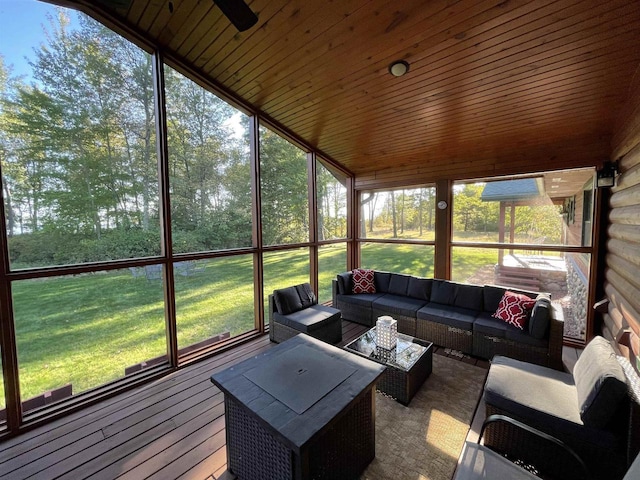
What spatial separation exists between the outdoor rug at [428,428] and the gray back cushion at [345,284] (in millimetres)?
2011

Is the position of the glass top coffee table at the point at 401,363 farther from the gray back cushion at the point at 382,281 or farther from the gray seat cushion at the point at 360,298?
the gray back cushion at the point at 382,281

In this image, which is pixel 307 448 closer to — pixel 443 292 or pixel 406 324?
pixel 406 324

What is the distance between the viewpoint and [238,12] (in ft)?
6.06

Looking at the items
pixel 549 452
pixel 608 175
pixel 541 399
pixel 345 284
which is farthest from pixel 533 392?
pixel 345 284

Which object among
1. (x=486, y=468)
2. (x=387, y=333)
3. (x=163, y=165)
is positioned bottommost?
(x=486, y=468)

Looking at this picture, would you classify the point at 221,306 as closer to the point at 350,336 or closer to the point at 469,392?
the point at 350,336

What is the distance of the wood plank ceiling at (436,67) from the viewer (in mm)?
2230

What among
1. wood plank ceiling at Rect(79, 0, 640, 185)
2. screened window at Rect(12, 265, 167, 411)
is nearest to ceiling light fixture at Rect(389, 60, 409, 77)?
wood plank ceiling at Rect(79, 0, 640, 185)

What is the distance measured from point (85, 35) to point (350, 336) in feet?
15.7

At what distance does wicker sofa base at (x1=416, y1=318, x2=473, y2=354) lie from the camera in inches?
141

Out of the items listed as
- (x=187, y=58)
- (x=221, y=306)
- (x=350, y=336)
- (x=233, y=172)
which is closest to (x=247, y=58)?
(x=187, y=58)

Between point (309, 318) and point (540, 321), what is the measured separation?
268cm

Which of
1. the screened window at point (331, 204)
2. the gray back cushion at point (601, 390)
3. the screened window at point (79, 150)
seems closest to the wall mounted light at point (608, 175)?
the gray back cushion at point (601, 390)

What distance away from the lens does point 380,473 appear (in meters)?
1.95
